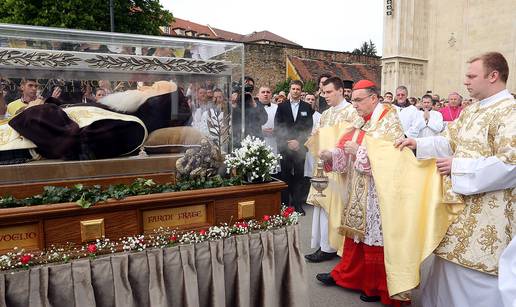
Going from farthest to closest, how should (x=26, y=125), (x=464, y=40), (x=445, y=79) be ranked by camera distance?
(x=445, y=79)
(x=464, y=40)
(x=26, y=125)

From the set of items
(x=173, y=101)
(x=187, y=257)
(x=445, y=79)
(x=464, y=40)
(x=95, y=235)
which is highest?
(x=464, y=40)

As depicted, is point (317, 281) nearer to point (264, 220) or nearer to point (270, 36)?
point (264, 220)

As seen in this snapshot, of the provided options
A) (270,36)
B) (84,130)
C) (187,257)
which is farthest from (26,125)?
(270,36)

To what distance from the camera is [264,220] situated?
267cm

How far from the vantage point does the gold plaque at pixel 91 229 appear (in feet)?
7.00

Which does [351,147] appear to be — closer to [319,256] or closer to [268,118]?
[319,256]

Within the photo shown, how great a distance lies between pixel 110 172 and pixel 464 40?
550 inches

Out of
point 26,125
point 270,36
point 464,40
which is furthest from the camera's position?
point 270,36

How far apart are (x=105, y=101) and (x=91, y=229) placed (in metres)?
1.08

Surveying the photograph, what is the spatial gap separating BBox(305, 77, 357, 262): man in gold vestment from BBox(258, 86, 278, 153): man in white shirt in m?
1.98

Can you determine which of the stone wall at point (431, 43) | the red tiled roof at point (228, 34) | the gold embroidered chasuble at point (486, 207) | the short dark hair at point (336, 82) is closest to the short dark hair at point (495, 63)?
the gold embroidered chasuble at point (486, 207)

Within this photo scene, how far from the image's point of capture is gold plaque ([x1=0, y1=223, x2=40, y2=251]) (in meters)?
2.01

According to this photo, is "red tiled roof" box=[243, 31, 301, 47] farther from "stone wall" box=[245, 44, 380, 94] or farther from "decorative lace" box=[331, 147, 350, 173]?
"decorative lace" box=[331, 147, 350, 173]

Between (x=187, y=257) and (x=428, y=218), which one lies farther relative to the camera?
(x=428, y=218)
